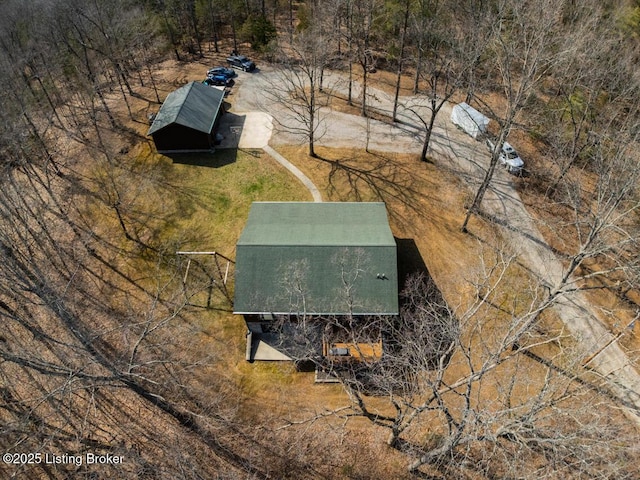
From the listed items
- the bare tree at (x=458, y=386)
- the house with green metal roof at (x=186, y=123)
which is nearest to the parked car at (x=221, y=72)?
the house with green metal roof at (x=186, y=123)

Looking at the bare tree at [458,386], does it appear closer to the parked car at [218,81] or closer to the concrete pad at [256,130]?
the concrete pad at [256,130]

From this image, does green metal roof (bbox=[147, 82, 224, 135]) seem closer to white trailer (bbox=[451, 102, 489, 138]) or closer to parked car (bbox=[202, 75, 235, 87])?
parked car (bbox=[202, 75, 235, 87])

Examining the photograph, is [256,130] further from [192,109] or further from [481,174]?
[481,174]

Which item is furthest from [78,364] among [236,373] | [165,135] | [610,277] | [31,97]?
[610,277]

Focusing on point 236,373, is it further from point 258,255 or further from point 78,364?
→ point 78,364

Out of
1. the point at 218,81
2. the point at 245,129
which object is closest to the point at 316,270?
the point at 245,129

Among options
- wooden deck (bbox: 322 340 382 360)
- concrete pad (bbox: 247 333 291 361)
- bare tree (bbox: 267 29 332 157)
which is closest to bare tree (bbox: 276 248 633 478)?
wooden deck (bbox: 322 340 382 360)
